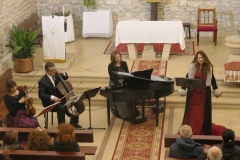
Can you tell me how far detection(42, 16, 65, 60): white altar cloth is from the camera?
11.5m

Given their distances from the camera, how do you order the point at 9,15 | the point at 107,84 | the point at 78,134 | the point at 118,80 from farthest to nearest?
the point at 9,15, the point at 107,84, the point at 118,80, the point at 78,134

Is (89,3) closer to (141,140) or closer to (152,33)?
(152,33)

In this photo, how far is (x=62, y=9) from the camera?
14.7 metres

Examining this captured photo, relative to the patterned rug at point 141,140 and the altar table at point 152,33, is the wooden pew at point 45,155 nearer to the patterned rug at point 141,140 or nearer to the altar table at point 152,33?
the patterned rug at point 141,140

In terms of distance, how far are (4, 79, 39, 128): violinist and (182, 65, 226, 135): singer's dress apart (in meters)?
2.63

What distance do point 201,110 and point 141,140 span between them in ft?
3.81

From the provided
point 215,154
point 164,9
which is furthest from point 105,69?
point 215,154

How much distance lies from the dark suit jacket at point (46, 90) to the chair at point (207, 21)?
18.2ft

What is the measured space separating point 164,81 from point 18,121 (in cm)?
261

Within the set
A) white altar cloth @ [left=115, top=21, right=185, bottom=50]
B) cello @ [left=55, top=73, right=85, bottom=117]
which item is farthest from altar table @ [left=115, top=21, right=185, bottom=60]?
cello @ [left=55, top=73, right=85, bottom=117]

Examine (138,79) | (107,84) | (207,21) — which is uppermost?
(207,21)

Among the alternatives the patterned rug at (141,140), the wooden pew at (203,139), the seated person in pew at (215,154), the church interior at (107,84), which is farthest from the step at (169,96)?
the seated person in pew at (215,154)

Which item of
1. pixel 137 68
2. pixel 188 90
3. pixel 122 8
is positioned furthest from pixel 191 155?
pixel 122 8

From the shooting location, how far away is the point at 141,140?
9.05m
